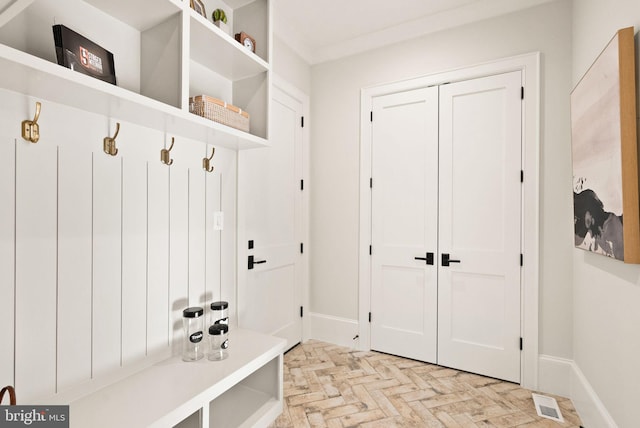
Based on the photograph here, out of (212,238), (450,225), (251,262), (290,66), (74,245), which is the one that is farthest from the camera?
(290,66)

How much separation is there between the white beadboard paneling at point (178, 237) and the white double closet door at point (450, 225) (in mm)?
1620

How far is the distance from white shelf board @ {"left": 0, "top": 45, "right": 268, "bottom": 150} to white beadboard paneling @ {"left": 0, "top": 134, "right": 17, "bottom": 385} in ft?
0.52

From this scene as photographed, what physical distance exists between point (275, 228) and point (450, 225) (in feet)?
4.60

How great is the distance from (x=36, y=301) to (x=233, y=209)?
1136mm

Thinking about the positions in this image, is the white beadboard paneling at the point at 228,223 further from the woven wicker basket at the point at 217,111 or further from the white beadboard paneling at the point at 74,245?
the white beadboard paneling at the point at 74,245

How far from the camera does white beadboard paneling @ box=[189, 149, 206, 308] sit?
6.02 feet

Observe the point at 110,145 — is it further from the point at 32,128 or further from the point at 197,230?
the point at 197,230

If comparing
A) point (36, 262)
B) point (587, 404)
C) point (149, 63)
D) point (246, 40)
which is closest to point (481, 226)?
point (587, 404)

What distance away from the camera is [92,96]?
1147 mm

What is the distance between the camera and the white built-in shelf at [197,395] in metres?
1.20

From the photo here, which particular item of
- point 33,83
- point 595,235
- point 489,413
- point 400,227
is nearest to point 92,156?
point 33,83

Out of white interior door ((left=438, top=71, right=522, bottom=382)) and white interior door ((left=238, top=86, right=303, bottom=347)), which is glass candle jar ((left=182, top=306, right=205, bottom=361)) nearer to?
white interior door ((left=238, top=86, right=303, bottom=347))

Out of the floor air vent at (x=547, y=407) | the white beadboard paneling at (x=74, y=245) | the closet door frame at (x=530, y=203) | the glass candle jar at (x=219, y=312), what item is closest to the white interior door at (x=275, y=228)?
the glass candle jar at (x=219, y=312)

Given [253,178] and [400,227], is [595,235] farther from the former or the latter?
[253,178]
